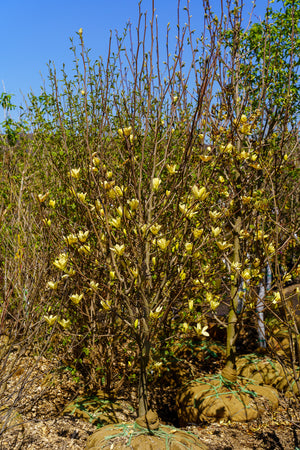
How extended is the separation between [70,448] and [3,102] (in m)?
5.55

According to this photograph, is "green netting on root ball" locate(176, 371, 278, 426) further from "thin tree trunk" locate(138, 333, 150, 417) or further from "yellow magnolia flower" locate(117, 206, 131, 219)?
"yellow magnolia flower" locate(117, 206, 131, 219)

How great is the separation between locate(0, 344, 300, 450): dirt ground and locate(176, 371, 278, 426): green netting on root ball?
0.31 feet

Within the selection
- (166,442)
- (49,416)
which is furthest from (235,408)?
(49,416)

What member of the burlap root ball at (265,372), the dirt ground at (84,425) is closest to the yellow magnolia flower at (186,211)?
the dirt ground at (84,425)

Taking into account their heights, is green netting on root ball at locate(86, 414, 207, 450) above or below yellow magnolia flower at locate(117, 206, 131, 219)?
below

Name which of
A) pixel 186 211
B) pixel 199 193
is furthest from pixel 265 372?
pixel 199 193

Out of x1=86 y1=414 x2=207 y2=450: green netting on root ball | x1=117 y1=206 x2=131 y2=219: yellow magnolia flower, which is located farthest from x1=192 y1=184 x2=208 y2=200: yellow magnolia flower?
x1=86 y1=414 x2=207 y2=450: green netting on root ball

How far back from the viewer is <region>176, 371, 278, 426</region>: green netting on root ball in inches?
161

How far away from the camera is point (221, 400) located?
4.20m

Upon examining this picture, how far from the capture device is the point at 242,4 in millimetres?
4652

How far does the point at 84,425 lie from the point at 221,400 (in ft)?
4.91

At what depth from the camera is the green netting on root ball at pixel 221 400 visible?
4094 millimetres

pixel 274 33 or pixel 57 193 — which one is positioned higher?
pixel 274 33

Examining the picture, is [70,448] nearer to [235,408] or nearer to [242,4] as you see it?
[235,408]
